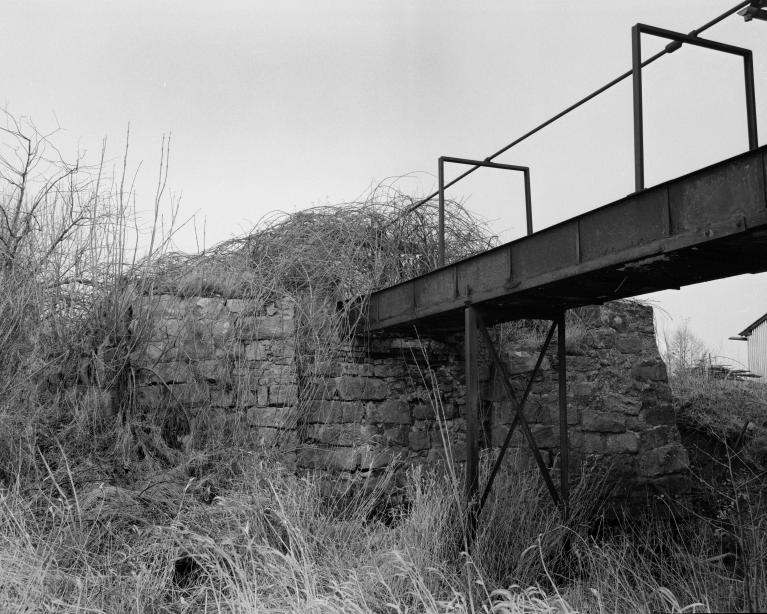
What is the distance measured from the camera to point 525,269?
734cm

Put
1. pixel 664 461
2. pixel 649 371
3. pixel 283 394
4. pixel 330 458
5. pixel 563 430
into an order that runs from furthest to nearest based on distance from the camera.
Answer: pixel 649 371
pixel 664 461
pixel 283 394
pixel 330 458
pixel 563 430

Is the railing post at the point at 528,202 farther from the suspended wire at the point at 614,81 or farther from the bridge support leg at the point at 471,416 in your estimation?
the bridge support leg at the point at 471,416

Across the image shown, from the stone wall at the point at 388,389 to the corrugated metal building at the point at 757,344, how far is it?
2154 centimetres

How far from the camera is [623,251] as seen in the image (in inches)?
245

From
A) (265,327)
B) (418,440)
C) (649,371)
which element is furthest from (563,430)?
(265,327)

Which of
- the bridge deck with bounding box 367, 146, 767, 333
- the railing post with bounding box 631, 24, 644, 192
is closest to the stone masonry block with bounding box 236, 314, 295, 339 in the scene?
the bridge deck with bounding box 367, 146, 767, 333

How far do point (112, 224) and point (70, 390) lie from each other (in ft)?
8.43

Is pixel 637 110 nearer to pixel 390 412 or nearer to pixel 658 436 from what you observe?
pixel 390 412

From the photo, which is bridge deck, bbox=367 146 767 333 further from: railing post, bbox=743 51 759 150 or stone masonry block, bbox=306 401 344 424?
stone masonry block, bbox=306 401 344 424

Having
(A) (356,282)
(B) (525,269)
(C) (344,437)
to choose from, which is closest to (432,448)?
(C) (344,437)

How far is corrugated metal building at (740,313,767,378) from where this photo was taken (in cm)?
3056

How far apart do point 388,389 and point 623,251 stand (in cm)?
498

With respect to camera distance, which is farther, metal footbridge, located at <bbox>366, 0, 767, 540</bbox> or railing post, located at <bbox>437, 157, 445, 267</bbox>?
railing post, located at <bbox>437, 157, 445, 267</bbox>

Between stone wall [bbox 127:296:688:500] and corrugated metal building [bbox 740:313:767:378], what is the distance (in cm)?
2154
